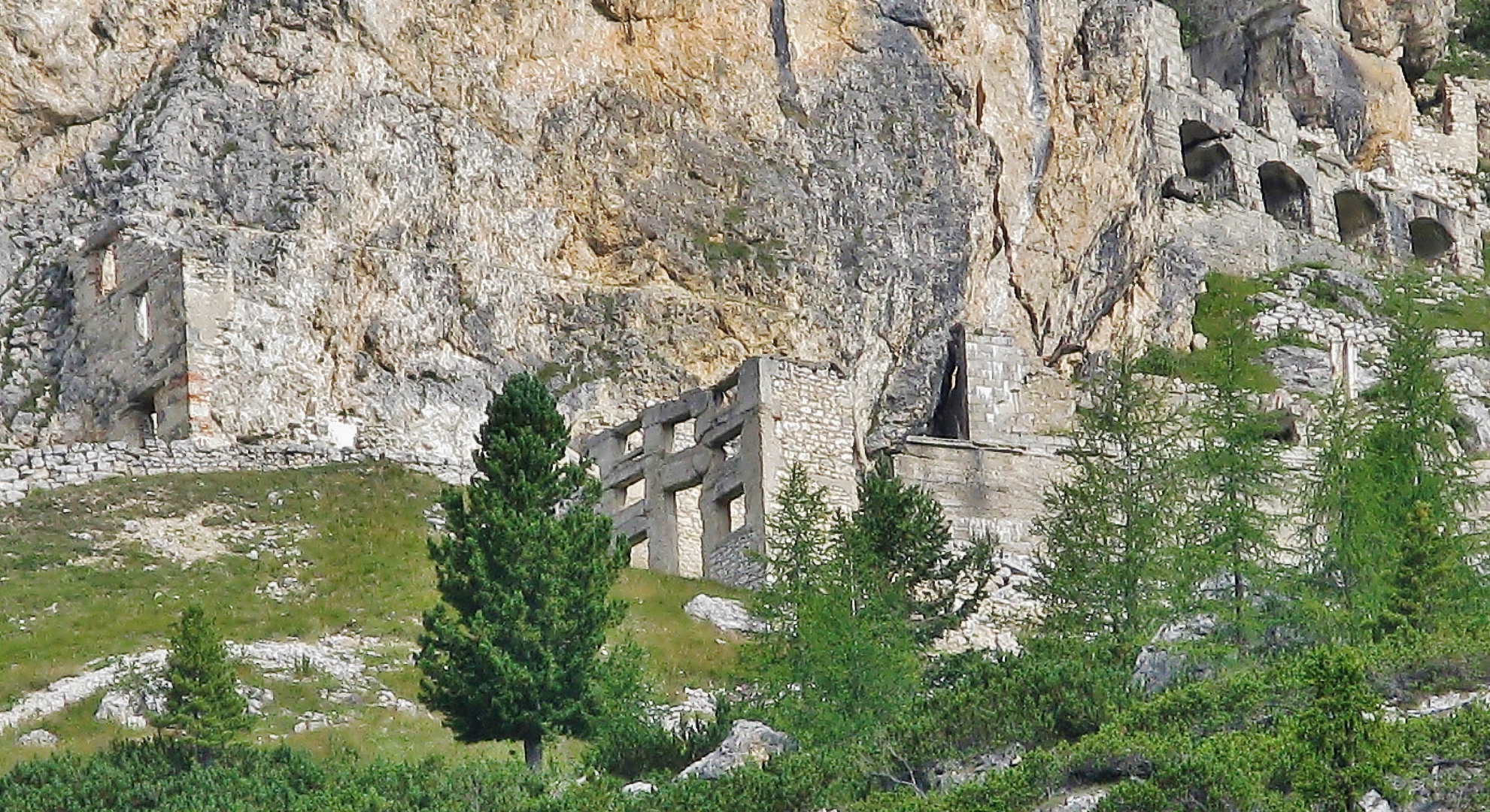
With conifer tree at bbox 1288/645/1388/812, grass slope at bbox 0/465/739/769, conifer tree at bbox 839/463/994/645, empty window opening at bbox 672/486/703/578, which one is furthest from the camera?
empty window opening at bbox 672/486/703/578

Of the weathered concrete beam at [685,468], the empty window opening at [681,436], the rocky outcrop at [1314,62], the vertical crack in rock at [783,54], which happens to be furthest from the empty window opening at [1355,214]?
the weathered concrete beam at [685,468]

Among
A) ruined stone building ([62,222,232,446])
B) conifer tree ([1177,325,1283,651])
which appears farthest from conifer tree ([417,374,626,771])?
ruined stone building ([62,222,232,446])

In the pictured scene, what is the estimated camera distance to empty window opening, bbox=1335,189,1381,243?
101312 mm

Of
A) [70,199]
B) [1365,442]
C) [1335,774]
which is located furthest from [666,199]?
[1335,774]

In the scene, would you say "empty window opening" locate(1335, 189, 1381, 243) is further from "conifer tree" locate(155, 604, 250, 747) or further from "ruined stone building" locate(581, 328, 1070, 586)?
"conifer tree" locate(155, 604, 250, 747)

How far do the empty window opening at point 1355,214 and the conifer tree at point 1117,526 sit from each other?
41818mm

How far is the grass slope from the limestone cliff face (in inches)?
230

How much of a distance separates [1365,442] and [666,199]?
1150 inches

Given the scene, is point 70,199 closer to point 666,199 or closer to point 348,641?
point 666,199

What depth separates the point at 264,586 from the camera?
55.8 metres

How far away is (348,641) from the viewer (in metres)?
52.8

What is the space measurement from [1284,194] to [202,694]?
62.5 meters

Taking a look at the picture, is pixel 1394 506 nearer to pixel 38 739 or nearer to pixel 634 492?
pixel 634 492

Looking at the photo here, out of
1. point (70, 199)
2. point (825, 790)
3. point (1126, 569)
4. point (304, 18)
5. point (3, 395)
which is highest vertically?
point (304, 18)
